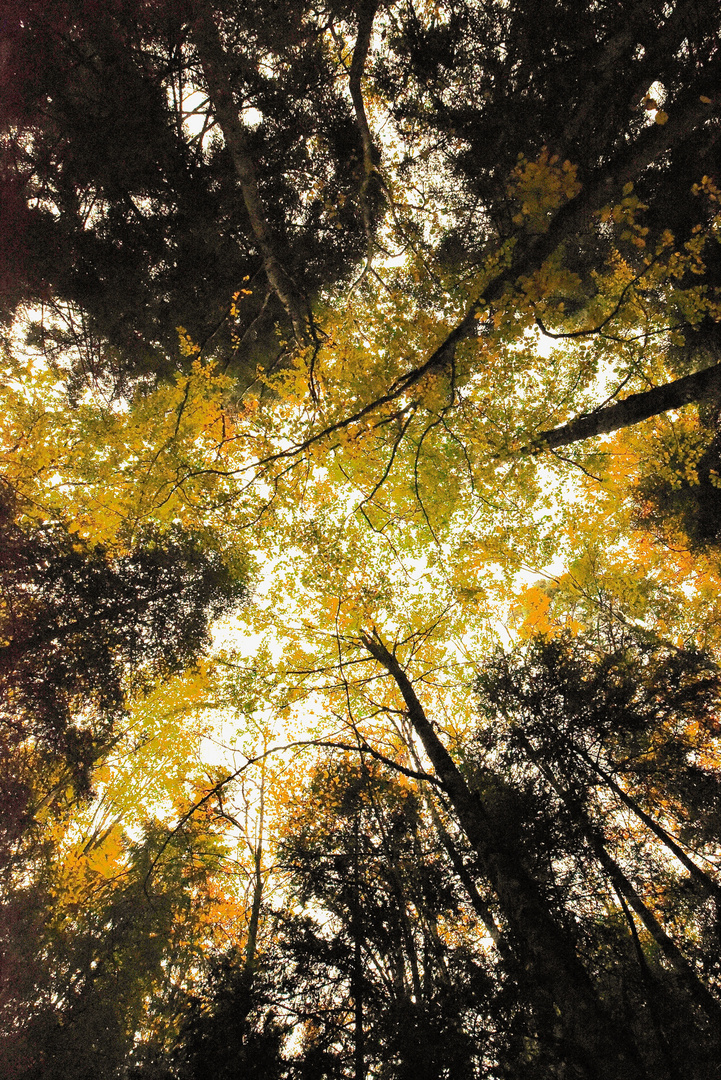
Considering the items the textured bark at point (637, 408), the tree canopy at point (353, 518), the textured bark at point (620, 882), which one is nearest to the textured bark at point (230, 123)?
the tree canopy at point (353, 518)

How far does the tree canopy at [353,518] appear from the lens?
3615 millimetres

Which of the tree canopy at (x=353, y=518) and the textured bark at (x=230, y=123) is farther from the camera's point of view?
the textured bark at (x=230, y=123)

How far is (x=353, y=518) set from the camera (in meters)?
6.04

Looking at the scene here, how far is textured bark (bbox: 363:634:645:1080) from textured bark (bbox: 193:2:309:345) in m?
6.09

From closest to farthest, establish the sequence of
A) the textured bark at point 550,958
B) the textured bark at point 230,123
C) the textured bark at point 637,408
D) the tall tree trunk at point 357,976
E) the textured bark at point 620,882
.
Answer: the textured bark at point 550,958, the tall tree trunk at point 357,976, the textured bark at point 620,882, the textured bark at point 637,408, the textured bark at point 230,123

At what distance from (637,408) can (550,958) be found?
5298 mm

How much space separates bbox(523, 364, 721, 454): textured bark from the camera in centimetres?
433

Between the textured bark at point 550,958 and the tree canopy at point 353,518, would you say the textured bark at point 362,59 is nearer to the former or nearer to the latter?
the tree canopy at point 353,518

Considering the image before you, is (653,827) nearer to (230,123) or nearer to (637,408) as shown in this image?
(637,408)

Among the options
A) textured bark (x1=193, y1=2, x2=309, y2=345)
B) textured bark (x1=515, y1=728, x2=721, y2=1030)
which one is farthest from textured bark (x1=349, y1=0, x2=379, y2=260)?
textured bark (x1=515, y1=728, x2=721, y2=1030)

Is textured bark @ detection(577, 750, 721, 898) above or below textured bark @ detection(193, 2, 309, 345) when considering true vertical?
below

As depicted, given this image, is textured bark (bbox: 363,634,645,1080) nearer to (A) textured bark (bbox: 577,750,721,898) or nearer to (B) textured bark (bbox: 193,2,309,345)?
(A) textured bark (bbox: 577,750,721,898)

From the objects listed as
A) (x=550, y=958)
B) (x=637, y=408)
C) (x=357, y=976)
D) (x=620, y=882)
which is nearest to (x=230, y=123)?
(x=637, y=408)

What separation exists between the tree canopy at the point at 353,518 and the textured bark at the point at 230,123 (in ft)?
0.16
